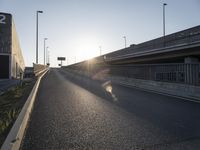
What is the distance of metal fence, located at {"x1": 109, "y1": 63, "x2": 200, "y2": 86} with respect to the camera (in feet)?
46.5

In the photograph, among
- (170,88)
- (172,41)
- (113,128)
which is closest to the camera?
(113,128)

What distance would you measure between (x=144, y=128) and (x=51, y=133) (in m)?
2.62

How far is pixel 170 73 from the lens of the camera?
16.0 m

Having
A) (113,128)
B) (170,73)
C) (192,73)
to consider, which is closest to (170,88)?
(170,73)

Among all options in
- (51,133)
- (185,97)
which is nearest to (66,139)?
(51,133)

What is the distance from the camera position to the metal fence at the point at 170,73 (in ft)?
46.5

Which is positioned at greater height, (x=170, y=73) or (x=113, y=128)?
(x=170, y=73)

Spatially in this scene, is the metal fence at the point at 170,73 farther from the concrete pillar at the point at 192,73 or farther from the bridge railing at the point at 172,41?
the bridge railing at the point at 172,41

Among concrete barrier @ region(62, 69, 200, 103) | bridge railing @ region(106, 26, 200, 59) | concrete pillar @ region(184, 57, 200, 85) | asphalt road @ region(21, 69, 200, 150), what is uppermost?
bridge railing @ region(106, 26, 200, 59)

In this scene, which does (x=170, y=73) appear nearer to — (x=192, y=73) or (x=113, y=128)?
(x=192, y=73)

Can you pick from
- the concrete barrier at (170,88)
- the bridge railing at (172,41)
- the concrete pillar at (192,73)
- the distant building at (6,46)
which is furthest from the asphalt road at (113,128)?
the distant building at (6,46)

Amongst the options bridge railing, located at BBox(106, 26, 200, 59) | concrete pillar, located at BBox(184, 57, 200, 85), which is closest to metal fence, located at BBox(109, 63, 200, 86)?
concrete pillar, located at BBox(184, 57, 200, 85)

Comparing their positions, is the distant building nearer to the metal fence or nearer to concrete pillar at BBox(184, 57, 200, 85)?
the metal fence

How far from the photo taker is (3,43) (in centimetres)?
4506
